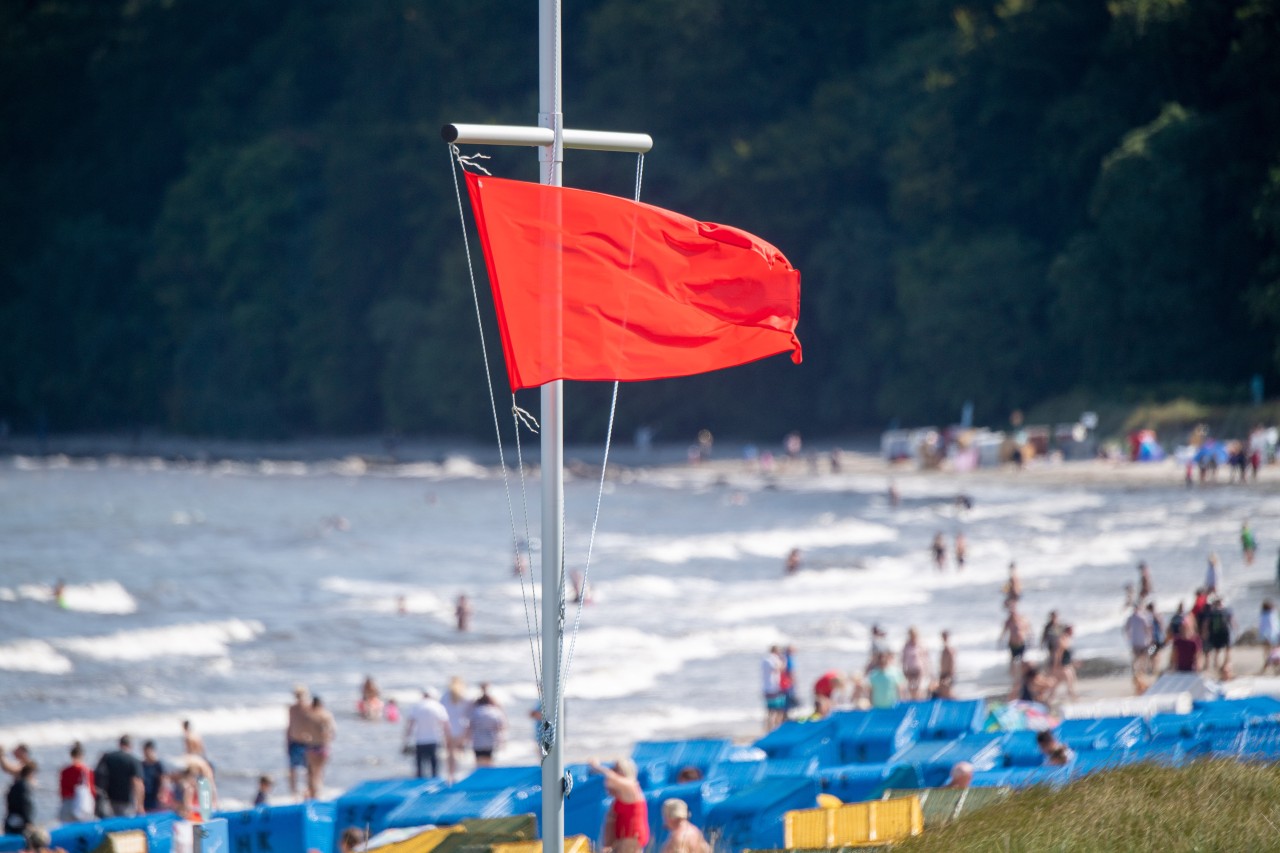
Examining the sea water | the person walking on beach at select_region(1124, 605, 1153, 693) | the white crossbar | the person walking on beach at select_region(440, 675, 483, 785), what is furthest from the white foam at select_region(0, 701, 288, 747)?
the white crossbar

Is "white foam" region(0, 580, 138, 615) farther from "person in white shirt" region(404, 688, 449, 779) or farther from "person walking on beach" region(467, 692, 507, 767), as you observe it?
"person walking on beach" region(467, 692, 507, 767)

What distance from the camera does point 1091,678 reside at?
19.5 meters

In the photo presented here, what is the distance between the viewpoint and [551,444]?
6762 millimetres

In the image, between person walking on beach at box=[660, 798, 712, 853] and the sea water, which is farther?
the sea water

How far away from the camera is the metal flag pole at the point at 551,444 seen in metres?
6.62

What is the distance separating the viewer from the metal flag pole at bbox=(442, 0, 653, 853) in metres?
6.62

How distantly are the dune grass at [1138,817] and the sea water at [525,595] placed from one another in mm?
4404

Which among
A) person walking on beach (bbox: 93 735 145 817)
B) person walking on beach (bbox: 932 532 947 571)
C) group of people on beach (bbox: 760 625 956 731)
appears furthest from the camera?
person walking on beach (bbox: 932 532 947 571)

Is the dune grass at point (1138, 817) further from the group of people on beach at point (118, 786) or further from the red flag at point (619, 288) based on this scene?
the group of people on beach at point (118, 786)

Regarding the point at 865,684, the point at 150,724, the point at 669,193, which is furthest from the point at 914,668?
the point at 669,193

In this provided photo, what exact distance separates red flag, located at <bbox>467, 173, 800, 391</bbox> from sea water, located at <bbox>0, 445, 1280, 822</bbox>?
3851mm

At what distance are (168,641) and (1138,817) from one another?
23.7 metres

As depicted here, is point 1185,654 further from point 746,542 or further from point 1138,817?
point 746,542

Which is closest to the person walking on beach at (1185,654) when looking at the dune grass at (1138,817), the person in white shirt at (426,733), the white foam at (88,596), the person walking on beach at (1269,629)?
the person walking on beach at (1269,629)
